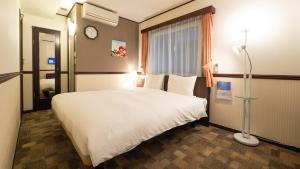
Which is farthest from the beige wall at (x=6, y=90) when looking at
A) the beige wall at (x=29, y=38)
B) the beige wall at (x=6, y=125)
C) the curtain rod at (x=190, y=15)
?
the curtain rod at (x=190, y=15)

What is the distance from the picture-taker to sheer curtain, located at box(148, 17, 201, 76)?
301 cm

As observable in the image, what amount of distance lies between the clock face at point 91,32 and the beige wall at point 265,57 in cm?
270

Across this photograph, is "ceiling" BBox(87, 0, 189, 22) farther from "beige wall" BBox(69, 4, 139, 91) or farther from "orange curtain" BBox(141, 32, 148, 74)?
"orange curtain" BBox(141, 32, 148, 74)

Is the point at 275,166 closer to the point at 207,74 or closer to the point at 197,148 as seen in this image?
the point at 197,148

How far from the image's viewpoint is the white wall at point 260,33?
6.41ft

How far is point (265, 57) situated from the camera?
2.17 meters

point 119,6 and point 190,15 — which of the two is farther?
point 119,6

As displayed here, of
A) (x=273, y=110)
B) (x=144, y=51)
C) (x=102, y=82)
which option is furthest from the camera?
(x=144, y=51)

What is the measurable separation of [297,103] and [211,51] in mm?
1473

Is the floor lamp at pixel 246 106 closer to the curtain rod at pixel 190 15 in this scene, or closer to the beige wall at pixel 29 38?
the curtain rod at pixel 190 15

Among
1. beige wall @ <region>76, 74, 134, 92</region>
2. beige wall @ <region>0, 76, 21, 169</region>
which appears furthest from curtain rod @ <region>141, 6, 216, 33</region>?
beige wall @ <region>0, 76, 21, 169</region>

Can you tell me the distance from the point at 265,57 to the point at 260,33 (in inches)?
14.9

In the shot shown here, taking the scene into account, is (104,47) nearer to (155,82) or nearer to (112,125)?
(155,82)

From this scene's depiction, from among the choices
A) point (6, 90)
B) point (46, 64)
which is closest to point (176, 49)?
point (6, 90)
